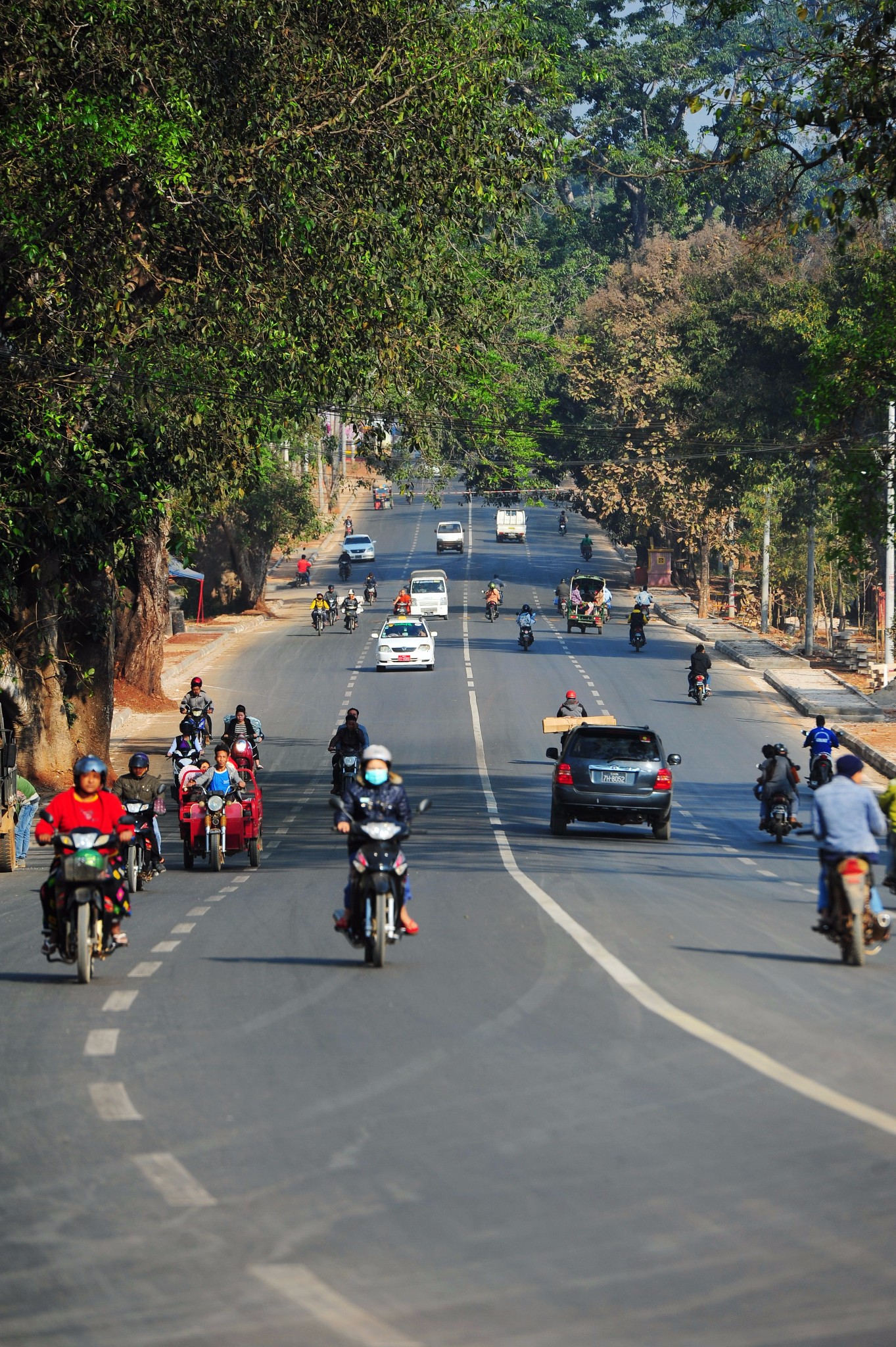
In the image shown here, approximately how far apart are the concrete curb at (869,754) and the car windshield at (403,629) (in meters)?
17.2

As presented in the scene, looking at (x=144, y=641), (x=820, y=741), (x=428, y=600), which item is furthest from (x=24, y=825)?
(x=428, y=600)

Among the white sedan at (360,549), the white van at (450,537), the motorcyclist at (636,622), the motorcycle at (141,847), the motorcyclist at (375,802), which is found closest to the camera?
the motorcyclist at (375,802)

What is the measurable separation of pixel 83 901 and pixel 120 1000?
97 centimetres

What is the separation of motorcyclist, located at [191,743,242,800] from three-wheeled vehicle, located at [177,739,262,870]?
9 centimetres

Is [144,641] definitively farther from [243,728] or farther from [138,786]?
[138,786]

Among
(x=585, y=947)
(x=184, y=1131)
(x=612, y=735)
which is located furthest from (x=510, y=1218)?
(x=612, y=735)

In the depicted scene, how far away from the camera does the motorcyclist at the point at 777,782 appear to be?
86.7 feet

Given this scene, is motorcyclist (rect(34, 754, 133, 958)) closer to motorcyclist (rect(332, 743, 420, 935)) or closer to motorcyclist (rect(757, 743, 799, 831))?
motorcyclist (rect(332, 743, 420, 935))

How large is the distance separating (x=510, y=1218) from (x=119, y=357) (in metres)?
Answer: 18.4

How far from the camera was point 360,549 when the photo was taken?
3932 inches

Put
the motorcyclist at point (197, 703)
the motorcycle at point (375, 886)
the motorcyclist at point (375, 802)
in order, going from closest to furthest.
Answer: the motorcycle at point (375, 886), the motorcyclist at point (375, 802), the motorcyclist at point (197, 703)

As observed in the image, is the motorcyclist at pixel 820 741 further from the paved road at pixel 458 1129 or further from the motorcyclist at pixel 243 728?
the paved road at pixel 458 1129

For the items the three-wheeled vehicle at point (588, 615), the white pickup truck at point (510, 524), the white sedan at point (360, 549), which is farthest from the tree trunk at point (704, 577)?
the white pickup truck at point (510, 524)

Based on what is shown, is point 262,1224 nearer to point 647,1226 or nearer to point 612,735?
point 647,1226
